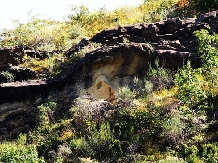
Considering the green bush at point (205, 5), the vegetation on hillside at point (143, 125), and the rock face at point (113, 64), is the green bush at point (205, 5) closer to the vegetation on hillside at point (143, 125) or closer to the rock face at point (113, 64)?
the rock face at point (113, 64)

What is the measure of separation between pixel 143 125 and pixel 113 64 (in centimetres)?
393

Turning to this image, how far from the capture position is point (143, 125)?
14.4m

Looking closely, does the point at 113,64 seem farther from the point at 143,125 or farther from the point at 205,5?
the point at 205,5

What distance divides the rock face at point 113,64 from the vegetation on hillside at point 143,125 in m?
0.55

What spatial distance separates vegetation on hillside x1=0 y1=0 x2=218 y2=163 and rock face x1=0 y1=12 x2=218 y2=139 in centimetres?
55

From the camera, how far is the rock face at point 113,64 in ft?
56.7

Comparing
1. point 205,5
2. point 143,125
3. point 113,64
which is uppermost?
point 205,5

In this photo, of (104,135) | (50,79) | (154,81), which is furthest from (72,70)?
(104,135)

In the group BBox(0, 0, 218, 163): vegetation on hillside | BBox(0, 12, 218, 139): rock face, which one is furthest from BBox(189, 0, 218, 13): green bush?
BBox(0, 0, 218, 163): vegetation on hillside

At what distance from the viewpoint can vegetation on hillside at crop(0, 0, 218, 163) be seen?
43.0ft

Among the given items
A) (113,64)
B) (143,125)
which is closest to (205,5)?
(113,64)

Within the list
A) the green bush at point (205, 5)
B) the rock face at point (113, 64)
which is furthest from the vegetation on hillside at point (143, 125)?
the green bush at point (205, 5)

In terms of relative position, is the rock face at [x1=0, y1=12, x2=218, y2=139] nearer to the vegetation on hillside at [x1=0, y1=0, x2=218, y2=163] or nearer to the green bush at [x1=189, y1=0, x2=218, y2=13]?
the vegetation on hillside at [x1=0, y1=0, x2=218, y2=163]

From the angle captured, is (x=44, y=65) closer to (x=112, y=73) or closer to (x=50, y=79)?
(x=50, y=79)
